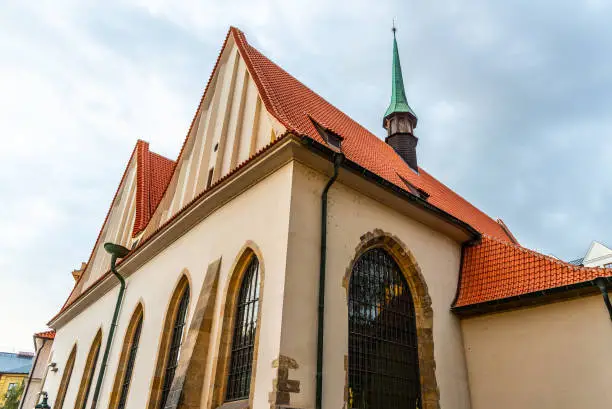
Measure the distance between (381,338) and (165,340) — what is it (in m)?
4.66

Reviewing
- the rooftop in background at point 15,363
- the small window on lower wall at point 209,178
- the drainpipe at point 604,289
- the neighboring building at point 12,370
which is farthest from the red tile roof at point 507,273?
the rooftop in background at point 15,363

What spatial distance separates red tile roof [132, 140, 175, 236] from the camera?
46.4 ft

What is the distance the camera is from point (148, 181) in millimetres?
15797

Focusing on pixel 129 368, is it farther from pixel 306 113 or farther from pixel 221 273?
pixel 306 113

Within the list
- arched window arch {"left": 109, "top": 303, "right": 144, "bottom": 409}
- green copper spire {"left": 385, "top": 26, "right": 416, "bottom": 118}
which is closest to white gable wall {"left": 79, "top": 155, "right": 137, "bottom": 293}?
arched window arch {"left": 109, "top": 303, "right": 144, "bottom": 409}

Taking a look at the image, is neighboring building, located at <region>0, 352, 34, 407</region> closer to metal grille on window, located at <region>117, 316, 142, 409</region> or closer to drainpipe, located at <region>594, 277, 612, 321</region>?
metal grille on window, located at <region>117, 316, 142, 409</region>

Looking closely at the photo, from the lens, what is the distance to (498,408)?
8.52m

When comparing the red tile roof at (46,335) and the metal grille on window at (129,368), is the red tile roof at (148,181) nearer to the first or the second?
the metal grille on window at (129,368)

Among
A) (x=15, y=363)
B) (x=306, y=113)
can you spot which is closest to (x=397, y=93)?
(x=306, y=113)

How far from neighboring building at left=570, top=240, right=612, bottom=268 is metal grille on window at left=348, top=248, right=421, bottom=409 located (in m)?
19.2

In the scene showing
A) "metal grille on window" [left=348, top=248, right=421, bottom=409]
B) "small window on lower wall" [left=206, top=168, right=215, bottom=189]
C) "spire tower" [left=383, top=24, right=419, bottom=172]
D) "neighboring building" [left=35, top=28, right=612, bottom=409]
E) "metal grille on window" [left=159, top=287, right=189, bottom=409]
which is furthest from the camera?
"spire tower" [left=383, top=24, right=419, bottom=172]

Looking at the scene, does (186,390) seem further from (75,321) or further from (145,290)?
(75,321)

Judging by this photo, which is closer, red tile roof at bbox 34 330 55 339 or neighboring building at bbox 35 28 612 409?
neighboring building at bbox 35 28 612 409

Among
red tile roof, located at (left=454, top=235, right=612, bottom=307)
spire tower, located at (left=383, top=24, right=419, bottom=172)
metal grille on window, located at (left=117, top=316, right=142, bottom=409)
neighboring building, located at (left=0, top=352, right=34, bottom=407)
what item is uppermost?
spire tower, located at (left=383, top=24, right=419, bottom=172)
